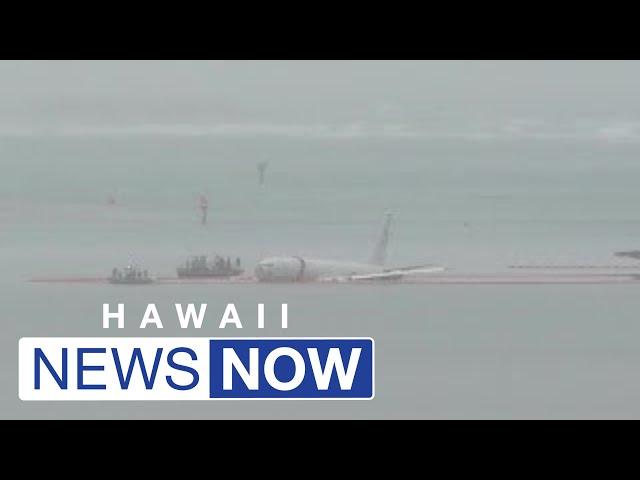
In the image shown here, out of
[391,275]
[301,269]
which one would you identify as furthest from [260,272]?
[391,275]

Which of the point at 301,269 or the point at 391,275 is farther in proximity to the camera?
the point at 391,275

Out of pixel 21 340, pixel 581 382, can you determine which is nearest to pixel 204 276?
pixel 21 340

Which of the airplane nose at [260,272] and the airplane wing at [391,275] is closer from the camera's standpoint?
the airplane nose at [260,272]

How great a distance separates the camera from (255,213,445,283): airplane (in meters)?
12.9

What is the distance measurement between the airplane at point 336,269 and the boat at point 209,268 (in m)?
0.16

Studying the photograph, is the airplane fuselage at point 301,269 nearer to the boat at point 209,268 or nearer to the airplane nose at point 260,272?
the airplane nose at point 260,272

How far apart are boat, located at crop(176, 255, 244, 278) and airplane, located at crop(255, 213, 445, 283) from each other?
157 mm

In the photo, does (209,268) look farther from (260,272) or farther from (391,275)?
(391,275)

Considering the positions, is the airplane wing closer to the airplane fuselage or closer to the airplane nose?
the airplane fuselage

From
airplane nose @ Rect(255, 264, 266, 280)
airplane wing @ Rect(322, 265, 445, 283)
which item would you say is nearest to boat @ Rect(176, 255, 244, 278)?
airplane nose @ Rect(255, 264, 266, 280)

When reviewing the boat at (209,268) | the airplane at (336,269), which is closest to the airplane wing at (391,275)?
the airplane at (336,269)

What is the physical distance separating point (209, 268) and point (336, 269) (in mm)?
816

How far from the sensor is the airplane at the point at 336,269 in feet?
42.2

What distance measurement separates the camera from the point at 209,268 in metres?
12.9
